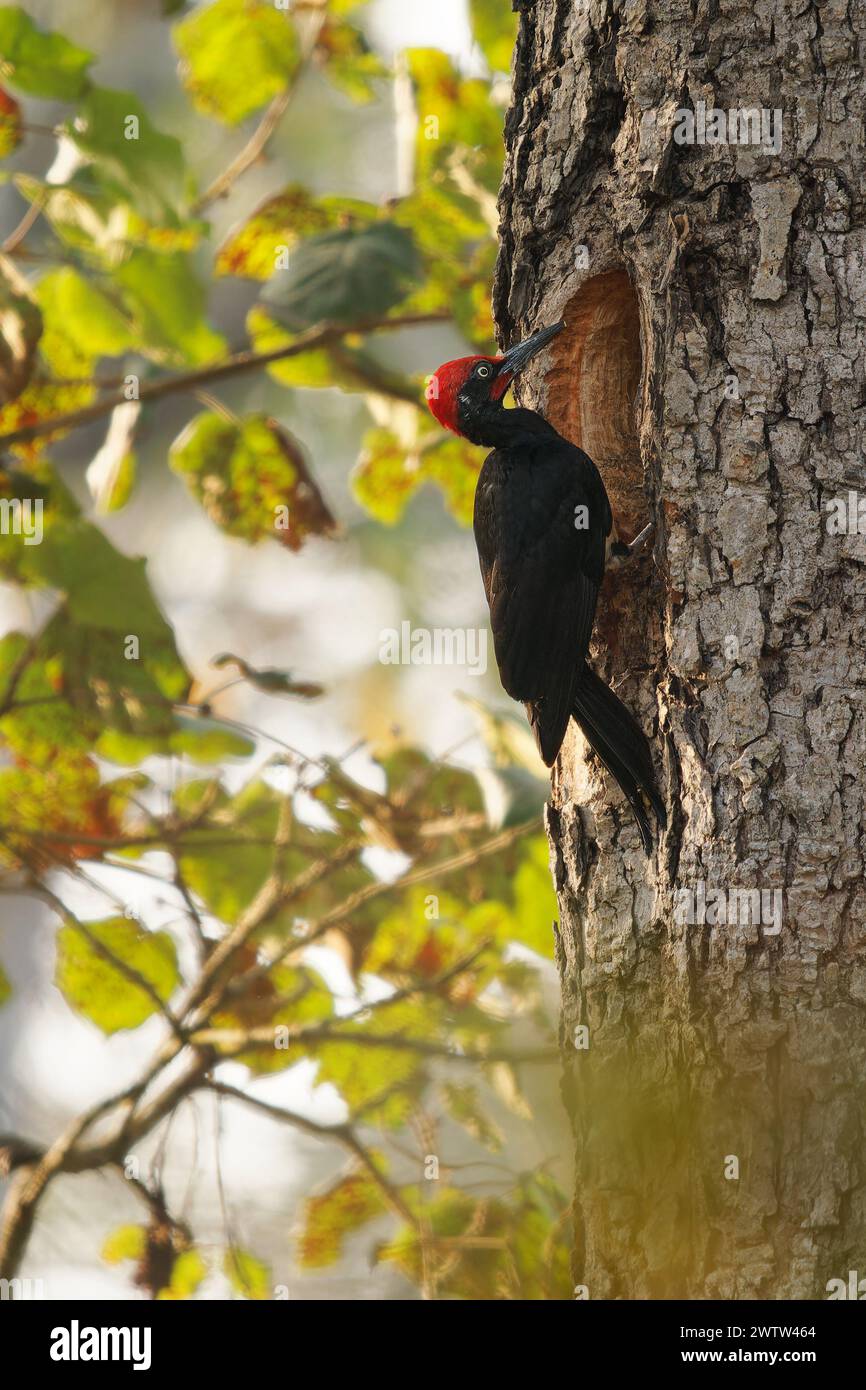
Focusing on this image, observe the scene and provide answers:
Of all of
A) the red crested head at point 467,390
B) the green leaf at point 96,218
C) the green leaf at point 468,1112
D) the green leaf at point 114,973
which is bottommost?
the green leaf at point 468,1112

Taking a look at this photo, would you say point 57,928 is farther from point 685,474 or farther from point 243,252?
point 685,474

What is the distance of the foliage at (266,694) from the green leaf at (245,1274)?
0.04 ft

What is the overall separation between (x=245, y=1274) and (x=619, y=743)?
236 cm

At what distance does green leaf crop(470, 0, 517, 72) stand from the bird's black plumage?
1802 mm

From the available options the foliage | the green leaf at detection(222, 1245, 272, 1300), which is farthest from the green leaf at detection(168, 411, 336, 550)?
the green leaf at detection(222, 1245, 272, 1300)

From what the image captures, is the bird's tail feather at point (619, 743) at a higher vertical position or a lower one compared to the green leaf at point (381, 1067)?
higher

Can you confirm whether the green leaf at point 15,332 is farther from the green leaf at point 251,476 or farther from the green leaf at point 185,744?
the green leaf at point 185,744

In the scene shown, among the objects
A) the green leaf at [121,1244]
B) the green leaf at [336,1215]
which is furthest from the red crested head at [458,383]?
the green leaf at [121,1244]

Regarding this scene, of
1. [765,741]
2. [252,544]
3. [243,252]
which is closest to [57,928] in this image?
[252,544]

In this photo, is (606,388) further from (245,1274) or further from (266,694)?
(245,1274)

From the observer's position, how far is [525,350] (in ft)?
8.43

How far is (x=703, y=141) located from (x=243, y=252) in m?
2.33

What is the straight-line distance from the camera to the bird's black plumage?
233 centimetres

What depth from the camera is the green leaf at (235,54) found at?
4.20 meters
